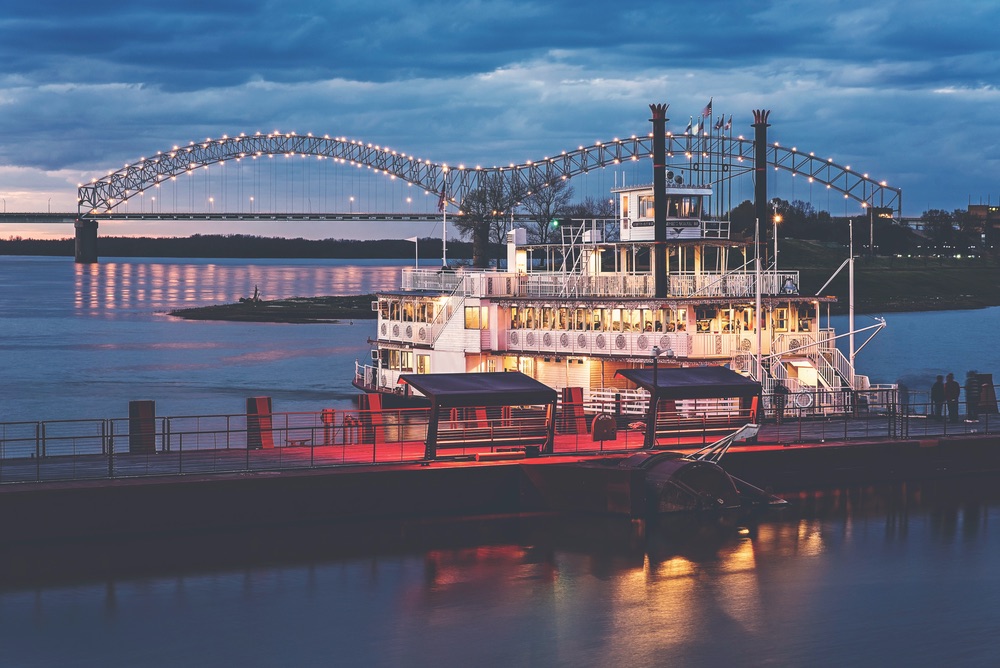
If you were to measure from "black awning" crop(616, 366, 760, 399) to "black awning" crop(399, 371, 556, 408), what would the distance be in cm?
277

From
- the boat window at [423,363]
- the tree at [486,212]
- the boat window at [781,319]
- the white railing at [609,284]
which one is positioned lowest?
the boat window at [423,363]

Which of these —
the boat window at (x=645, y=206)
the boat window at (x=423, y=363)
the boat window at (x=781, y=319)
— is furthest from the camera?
the boat window at (x=645, y=206)

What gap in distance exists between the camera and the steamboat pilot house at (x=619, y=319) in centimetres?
4466

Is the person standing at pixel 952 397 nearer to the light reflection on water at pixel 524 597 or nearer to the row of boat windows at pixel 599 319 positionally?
the light reflection on water at pixel 524 597

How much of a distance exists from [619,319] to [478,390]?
44.3 ft

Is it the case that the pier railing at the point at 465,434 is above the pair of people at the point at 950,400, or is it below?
below

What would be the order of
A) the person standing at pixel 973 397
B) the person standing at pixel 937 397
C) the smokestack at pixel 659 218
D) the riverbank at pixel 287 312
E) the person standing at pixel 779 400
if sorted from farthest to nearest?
the riverbank at pixel 287 312 < the smokestack at pixel 659 218 < the person standing at pixel 973 397 < the person standing at pixel 937 397 < the person standing at pixel 779 400

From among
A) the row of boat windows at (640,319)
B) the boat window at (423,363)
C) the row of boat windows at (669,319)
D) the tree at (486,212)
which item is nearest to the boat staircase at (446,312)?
the boat window at (423,363)

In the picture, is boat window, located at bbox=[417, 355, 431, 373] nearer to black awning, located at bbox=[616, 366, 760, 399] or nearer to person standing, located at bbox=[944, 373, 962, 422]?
black awning, located at bbox=[616, 366, 760, 399]

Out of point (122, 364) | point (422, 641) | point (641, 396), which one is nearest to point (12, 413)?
point (122, 364)

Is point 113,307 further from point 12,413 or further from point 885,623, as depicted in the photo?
point 885,623

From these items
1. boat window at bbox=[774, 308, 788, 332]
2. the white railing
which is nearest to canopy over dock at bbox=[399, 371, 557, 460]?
the white railing

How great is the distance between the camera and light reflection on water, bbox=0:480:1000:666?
26016mm

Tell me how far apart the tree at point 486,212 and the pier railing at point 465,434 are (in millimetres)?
80203
